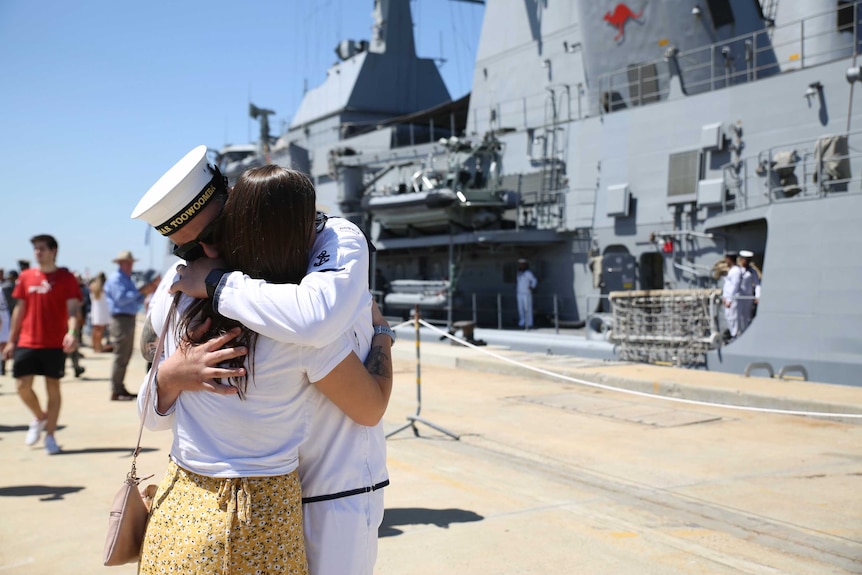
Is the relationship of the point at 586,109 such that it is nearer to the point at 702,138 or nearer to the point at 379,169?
the point at 702,138

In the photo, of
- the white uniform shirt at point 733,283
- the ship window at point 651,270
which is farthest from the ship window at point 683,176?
the white uniform shirt at point 733,283

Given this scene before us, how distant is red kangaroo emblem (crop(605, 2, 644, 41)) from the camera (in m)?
14.2

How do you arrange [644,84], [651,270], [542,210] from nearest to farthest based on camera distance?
[651,270], [644,84], [542,210]

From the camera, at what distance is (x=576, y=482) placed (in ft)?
16.9

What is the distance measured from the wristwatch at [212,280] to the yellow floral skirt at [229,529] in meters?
0.39

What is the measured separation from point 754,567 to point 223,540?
2.83m

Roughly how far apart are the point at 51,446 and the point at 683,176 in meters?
10.6

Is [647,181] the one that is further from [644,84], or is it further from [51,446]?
[51,446]

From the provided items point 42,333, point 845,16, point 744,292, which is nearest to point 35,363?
point 42,333

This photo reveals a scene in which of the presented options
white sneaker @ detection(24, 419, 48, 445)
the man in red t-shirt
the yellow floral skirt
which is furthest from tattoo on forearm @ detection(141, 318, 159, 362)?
white sneaker @ detection(24, 419, 48, 445)

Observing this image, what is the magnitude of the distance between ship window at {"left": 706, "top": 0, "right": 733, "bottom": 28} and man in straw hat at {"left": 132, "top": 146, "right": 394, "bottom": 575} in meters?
13.9

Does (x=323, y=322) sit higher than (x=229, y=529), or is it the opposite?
(x=323, y=322)

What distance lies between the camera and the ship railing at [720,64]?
13.8 meters

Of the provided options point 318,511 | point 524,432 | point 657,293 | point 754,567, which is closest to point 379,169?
point 657,293
